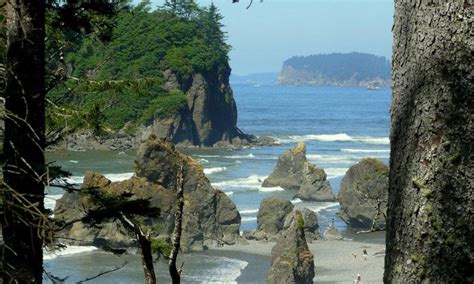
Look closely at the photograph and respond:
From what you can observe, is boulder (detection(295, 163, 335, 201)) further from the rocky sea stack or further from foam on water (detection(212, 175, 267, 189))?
the rocky sea stack

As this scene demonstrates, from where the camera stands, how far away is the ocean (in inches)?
1161

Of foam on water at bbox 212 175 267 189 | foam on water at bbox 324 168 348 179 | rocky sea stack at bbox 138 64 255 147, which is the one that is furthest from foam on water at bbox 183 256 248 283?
rocky sea stack at bbox 138 64 255 147

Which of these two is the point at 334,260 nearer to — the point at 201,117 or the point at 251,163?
the point at 251,163

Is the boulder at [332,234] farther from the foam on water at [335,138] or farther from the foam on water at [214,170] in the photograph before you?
the foam on water at [335,138]

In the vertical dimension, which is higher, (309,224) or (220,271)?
(309,224)

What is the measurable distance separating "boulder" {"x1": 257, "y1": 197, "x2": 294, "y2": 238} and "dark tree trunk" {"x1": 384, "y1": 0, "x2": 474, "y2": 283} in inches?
1338

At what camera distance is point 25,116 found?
4449mm

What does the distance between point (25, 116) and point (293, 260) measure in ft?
75.5

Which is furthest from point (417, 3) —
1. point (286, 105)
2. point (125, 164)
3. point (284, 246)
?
point (286, 105)

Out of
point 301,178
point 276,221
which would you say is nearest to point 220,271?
point 276,221

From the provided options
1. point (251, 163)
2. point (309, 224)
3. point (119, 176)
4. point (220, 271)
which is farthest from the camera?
point (251, 163)

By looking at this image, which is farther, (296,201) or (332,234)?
(296,201)

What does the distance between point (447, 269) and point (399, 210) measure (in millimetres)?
253

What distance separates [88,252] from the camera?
1252 inches
